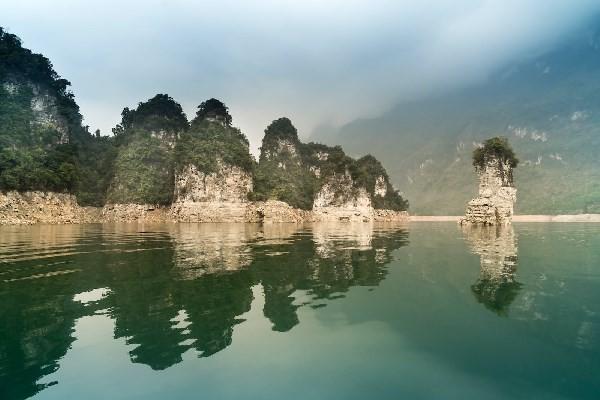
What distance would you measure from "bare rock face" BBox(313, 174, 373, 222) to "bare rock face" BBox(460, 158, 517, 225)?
43.6m

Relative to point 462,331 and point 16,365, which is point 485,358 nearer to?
point 462,331

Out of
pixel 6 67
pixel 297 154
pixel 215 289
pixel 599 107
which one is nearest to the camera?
pixel 215 289

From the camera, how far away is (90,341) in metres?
7.20

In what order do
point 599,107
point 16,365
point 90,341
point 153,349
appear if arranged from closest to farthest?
point 16,365 < point 153,349 < point 90,341 < point 599,107

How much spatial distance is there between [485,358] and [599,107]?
23273 cm

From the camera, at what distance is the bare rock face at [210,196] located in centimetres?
9488

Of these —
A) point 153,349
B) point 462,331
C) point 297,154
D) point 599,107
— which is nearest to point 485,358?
point 462,331

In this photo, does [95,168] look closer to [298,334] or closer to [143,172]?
[143,172]

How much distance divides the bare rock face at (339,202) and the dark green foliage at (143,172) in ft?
147

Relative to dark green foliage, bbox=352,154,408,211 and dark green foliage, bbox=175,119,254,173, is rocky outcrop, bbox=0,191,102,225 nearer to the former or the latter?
dark green foliage, bbox=175,119,254,173

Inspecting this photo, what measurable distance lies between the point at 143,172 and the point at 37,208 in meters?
37.3

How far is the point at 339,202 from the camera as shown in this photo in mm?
107812

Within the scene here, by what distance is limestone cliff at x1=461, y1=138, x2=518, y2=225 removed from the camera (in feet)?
206

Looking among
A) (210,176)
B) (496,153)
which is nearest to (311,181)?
(210,176)
